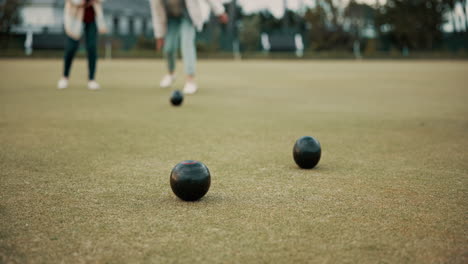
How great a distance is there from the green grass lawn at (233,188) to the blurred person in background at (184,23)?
207 cm

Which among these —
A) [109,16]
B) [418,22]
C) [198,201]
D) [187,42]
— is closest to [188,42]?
[187,42]

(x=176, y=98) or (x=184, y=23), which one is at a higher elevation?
(x=184, y=23)

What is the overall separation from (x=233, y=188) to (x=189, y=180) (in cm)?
37

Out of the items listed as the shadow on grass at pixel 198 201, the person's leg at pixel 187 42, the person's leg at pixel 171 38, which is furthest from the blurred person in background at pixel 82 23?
the shadow on grass at pixel 198 201

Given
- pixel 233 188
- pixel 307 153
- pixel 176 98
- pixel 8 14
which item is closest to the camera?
pixel 233 188

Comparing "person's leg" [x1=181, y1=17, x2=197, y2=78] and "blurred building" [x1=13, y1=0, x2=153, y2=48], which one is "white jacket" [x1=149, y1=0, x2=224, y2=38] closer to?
"person's leg" [x1=181, y1=17, x2=197, y2=78]

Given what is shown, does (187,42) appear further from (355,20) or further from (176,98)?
(355,20)

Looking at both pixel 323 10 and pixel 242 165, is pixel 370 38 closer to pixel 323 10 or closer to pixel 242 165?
pixel 323 10

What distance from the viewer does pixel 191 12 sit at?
7207 mm

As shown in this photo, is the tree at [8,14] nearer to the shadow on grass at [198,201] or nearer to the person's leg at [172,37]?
the person's leg at [172,37]

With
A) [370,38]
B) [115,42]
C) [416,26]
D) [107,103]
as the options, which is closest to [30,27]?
[115,42]

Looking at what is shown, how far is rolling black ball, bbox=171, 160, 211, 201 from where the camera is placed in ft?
7.02

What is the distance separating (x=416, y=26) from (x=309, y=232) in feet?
100

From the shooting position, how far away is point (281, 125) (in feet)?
15.2
